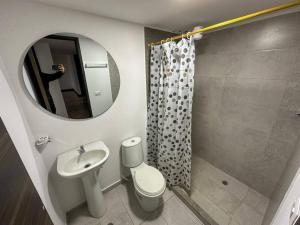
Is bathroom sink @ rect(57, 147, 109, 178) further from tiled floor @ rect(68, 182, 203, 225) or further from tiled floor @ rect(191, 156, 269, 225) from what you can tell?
tiled floor @ rect(191, 156, 269, 225)

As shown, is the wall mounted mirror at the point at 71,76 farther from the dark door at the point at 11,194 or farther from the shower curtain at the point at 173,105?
the dark door at the point at 11,194

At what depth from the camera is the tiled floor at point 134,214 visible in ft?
4.49

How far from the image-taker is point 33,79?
1048 millimetres

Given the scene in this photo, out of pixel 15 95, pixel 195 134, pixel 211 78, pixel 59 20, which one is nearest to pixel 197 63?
pixel 211 78

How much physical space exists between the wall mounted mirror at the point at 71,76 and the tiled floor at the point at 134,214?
1.17 metres

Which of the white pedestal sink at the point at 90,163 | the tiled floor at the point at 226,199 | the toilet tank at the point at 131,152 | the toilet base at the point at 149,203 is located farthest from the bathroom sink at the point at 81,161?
the tiled floor at the point at 226,199

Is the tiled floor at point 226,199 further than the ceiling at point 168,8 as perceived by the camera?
Yes

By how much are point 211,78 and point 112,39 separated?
1458 mm

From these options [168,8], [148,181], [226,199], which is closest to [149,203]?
[148,181]

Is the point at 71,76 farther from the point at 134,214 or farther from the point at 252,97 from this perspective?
the point at 252,97

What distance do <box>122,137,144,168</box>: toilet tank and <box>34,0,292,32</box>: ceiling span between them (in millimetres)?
1423

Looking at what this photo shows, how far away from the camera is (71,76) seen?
122 cm

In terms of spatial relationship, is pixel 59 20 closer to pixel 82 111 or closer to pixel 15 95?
pixel 15 95

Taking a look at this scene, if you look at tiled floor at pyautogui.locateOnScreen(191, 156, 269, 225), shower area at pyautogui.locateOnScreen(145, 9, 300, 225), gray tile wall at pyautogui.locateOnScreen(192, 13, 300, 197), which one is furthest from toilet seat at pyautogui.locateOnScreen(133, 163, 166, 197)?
gray tile wall at pyautogui.locateOnScreen(192, 13, 300, 197)
